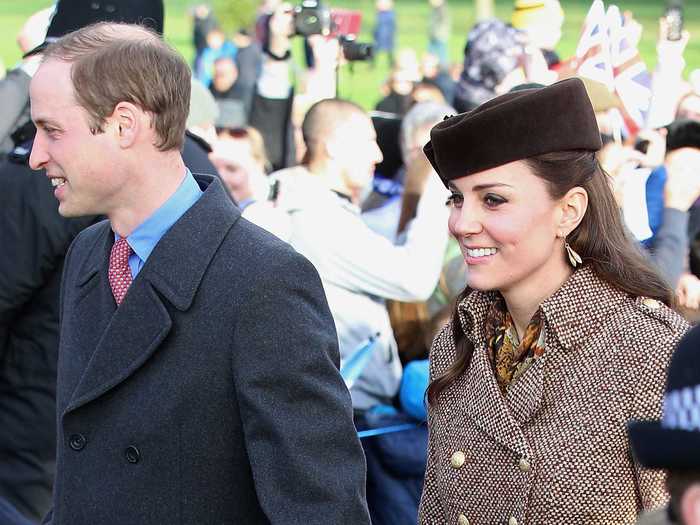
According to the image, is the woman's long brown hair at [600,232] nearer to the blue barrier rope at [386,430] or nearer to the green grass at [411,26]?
the blue barrier rope at [386,430]

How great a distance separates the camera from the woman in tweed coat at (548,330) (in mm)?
2529

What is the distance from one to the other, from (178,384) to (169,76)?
683 millimetres

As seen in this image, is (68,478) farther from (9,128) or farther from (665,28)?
(665,28)

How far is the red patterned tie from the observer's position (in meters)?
Result: 2.64

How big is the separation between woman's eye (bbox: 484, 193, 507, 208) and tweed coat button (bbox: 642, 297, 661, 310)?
1.26 feet

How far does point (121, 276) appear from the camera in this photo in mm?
2666

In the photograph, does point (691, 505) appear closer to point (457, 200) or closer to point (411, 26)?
point (457, 200)

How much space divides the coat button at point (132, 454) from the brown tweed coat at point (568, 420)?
2.45ft

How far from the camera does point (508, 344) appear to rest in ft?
9.34

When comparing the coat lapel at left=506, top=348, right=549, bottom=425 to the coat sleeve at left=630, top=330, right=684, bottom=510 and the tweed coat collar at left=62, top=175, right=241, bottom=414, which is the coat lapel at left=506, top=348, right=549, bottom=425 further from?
the tweed coat collar at left=62, top=175, right=241, bottom=414

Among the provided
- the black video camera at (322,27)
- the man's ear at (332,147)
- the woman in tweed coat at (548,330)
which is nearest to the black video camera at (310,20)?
the black video camera at (322,27)

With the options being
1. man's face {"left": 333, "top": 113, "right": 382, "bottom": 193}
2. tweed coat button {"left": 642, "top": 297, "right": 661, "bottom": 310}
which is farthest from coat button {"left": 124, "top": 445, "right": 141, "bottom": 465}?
man's face {"left": 333, "top": 113, "right": 382, "bottom": 193}

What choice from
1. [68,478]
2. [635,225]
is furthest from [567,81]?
[635,225]

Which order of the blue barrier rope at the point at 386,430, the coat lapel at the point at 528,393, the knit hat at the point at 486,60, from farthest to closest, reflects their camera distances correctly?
the knit hat at the point at 486,60 < the blue barrier rope at the point at 386,430 < the coat lapel at the point at 528,393
